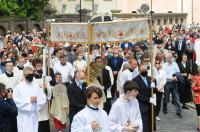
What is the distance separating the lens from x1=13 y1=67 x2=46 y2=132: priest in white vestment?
11.7m

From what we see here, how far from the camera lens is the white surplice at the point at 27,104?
1169 cm

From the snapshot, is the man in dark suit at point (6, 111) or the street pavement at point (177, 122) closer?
the man in dark suit at point (6, 111)

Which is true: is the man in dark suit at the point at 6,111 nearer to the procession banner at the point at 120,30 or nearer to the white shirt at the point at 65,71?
the procession banner at the point at 120,30

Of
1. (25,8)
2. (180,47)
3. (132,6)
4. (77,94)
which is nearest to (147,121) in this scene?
(77,94)

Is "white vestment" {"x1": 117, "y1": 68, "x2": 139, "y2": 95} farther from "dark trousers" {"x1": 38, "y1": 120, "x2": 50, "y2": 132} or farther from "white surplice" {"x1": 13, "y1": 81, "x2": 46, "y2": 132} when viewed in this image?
"white surplice" {"x1": 13, "y1": 81, "x2": 46, "y2": 132}

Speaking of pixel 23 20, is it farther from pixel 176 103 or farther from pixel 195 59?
pixel 176 103

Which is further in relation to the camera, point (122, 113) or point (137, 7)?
point (137, 7)

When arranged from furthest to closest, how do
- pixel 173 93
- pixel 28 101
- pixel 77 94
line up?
pixel 173 93, pixel 28 101, pixel 77 94

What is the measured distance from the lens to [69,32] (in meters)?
12.3

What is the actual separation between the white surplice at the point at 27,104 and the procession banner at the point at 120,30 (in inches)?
62.8

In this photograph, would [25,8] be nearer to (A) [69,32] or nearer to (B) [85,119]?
(A) [69,32]

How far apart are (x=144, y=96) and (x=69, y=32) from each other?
2060mm

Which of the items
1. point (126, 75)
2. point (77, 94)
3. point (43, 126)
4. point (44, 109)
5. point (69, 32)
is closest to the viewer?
point (77, 94)

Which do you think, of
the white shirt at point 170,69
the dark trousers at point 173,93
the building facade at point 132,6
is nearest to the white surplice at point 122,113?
the dark trousers at point 173,93
